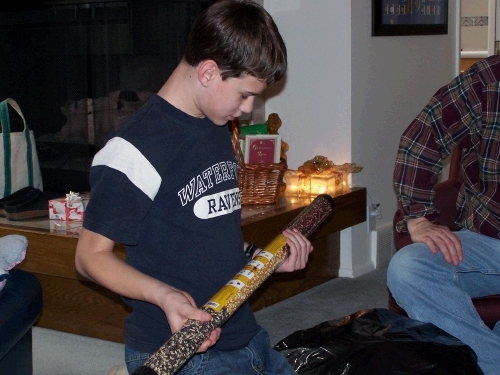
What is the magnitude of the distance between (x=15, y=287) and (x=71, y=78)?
1.61 m

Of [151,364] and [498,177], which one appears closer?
[151,364]

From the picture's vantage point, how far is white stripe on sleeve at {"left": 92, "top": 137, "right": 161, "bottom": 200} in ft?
4.10

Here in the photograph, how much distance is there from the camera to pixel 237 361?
138 cm

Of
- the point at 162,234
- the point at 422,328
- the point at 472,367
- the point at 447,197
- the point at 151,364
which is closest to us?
the point at 151,364

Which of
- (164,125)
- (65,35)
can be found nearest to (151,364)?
(164,125)

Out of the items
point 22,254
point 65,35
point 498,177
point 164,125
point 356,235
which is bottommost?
point 356,235

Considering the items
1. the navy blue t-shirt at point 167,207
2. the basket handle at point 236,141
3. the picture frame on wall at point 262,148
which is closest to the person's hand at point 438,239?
the navy blue t-shirt at point 167,207

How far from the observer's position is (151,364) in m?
1.13

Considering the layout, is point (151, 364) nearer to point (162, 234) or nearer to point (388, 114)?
point (162, 234)

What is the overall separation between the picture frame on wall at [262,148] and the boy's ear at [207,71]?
6.15 feet

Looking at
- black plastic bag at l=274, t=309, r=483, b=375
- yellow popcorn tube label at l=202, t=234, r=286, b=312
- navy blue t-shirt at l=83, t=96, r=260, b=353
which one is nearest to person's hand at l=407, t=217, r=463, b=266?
black plastic bag at l=274, t=309, r=483, b=375

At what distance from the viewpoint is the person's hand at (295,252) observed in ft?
4.89

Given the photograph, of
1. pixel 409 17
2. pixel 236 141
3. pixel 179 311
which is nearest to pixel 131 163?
pixel 179 311

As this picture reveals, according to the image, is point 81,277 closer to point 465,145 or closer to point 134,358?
point 465,145
